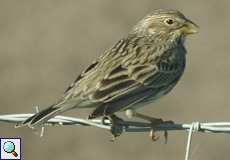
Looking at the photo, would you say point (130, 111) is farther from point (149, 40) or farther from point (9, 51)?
point (9, 51)

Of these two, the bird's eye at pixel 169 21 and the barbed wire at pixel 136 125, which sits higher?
the bird's eye at pixel 169 21

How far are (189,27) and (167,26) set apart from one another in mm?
267

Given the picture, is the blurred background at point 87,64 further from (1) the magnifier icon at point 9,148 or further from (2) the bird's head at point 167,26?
(1) the magnifier icon at point 9,148

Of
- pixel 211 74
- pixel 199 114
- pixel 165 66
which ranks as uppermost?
pixel 211 74

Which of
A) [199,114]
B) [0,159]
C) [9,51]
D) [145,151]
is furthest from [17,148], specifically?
[9,51]

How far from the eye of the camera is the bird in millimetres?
9164

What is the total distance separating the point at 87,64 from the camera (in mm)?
18188

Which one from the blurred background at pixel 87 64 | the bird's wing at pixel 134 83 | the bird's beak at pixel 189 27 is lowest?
the bird's wing at pixel 134 83

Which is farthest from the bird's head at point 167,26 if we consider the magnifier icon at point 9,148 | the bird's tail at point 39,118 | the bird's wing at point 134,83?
the bird's tail at point 39,118

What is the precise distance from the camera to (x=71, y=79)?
17.5 meters

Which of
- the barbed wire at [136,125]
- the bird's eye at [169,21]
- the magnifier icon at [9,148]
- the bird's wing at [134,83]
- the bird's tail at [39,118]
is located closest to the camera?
the barbed wire at [136,125]

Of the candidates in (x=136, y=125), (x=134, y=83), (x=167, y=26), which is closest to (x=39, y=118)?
(x=136, y=125)

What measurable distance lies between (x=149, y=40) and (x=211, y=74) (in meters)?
7.22

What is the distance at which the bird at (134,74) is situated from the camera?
9.16 meters
